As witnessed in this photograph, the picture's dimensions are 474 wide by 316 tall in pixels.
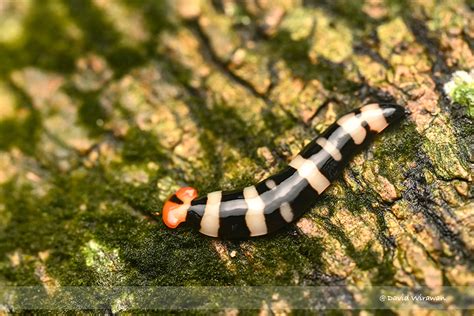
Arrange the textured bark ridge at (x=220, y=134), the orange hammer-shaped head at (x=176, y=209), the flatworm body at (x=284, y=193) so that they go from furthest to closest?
the orange hammer-shaped head at (x=176, y=209) < the flatworm body at (x=284, y=193) < the textured bark ridge at (x=220, y=134)

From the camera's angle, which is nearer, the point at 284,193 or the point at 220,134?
the point at 284,193

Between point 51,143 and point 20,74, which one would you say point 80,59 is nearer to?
point 20,74

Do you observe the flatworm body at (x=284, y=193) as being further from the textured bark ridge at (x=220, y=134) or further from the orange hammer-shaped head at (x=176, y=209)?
the textured bark ridge at (x=220, y=134)

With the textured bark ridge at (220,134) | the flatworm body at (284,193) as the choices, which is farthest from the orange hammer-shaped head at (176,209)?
the textured bark ridge at (220,134)

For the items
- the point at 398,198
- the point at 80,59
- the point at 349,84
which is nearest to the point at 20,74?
the point at 80,59

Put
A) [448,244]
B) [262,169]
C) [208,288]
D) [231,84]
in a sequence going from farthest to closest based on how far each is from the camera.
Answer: [231,84] < [262,169] < [208,288] < [448,244]

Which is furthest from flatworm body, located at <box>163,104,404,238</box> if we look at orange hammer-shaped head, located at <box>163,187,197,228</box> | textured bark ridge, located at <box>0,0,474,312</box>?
textured bark ridge, located at <box>0,0,474,312</box>
